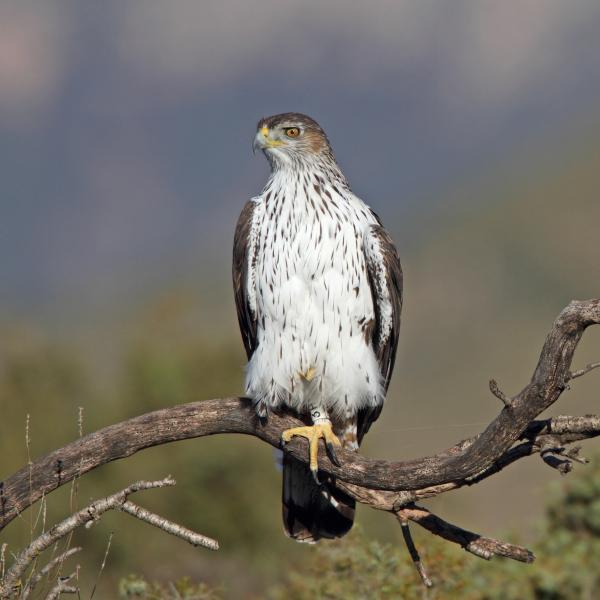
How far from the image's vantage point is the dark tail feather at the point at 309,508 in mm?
7156

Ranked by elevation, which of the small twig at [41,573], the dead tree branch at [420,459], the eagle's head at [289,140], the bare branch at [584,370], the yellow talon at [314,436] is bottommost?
the small twig at [41,573]

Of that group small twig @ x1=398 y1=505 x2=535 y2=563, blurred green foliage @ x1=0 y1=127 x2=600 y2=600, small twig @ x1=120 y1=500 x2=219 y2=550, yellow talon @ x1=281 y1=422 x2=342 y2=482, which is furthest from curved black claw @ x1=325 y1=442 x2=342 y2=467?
small twig @ x1=120 y1=500 x2=219 y2=550

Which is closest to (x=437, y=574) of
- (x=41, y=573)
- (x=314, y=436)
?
(x=314, y=436)

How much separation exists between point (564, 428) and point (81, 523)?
245 centimetres

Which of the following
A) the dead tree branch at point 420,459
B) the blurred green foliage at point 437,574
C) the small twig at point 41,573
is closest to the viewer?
the dead tree branch at point 420,459

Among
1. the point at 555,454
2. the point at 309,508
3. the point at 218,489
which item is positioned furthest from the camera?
the point at 218,489

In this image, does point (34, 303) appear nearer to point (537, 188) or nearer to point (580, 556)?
point (537, 188)

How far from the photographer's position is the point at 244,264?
7227mm

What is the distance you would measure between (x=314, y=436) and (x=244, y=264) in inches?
48.7

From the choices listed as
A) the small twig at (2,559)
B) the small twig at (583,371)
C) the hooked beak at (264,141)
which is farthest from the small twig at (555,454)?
the hooked beak at (264,141)

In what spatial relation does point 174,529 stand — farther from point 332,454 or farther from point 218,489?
point 218,489

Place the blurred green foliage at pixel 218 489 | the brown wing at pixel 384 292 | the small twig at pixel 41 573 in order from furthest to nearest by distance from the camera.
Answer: the blurred green foliage at pixel 218 489, the brown wing at pixel 384 292, the small twig at pixel 41 573

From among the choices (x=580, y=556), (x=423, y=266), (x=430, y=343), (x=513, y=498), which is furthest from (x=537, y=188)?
(x=580, y=556)

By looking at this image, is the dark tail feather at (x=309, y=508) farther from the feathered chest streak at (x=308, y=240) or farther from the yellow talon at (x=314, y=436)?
the feathered chest streak at (x=308, y=240)
